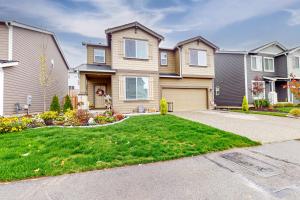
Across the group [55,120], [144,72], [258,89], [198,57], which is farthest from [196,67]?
[55,120]

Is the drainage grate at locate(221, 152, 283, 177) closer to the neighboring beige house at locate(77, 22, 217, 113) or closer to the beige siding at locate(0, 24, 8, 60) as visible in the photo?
the neighboring beige house at locate(77, 22, 217, 113)

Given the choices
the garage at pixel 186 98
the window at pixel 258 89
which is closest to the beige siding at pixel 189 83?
the garage at pixel 186 98

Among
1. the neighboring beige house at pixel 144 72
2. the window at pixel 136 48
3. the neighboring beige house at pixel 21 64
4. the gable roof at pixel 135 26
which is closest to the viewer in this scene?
the neighboring beige house at pixel 21 64

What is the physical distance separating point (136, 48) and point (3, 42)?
29.0 ft

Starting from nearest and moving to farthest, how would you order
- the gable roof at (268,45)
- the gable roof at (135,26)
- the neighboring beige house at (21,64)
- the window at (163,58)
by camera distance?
the neighboring beige house at (21,64)
the gable roof at (135,26)
the window at (163,58)
the gable roof at (268,45)

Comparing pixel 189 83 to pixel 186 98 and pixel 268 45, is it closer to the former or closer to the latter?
pixel 186 98

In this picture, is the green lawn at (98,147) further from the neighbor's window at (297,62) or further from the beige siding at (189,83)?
the neighbor's window at (297,62)

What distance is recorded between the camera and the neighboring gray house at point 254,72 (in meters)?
20.0

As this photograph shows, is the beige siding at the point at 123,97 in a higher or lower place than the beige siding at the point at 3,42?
lower

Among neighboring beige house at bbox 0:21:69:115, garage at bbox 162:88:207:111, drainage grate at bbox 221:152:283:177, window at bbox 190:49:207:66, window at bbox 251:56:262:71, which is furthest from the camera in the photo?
window at bbox 251:56:262:71

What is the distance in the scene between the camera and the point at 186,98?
16.7 m

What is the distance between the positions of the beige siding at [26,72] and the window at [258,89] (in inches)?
796

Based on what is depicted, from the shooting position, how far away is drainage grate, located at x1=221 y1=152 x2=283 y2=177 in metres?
3.88

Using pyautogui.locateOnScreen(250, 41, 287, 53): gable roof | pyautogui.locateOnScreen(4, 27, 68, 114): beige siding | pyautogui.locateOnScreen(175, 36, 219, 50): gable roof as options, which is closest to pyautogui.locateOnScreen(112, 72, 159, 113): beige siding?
pyautogui.locateOnScreen(175, 36, 219, 50): gable roof
